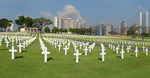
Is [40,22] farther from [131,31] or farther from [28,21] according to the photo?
[131,31]

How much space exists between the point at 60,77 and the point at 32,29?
124 meters

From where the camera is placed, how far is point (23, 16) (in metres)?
122

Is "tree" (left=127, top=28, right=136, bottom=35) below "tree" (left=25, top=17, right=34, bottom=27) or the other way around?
below

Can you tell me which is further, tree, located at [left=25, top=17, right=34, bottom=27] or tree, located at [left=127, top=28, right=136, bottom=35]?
tree, located at [left=127, top=28, right=136, bottom=35]

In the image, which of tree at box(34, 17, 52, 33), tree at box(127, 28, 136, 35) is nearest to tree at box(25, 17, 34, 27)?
tree at box(34, 17, 52, 33)

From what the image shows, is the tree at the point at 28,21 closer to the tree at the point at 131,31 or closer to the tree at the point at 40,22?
the tree at the point at 40,22

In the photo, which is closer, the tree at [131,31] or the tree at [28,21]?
the tree at [28,21]

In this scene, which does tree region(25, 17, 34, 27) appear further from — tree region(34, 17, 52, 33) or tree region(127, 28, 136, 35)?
tree region(127, 28, 136, 35)

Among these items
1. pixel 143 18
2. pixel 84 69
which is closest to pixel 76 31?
pixel 143 18

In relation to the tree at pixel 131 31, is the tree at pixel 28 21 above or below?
above

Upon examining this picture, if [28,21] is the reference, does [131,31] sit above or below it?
below

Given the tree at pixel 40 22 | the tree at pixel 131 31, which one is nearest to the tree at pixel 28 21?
the tree at pixel 40 22

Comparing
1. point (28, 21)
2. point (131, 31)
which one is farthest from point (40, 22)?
point (131, 31)

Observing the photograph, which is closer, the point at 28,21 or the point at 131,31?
the point at 28,21
